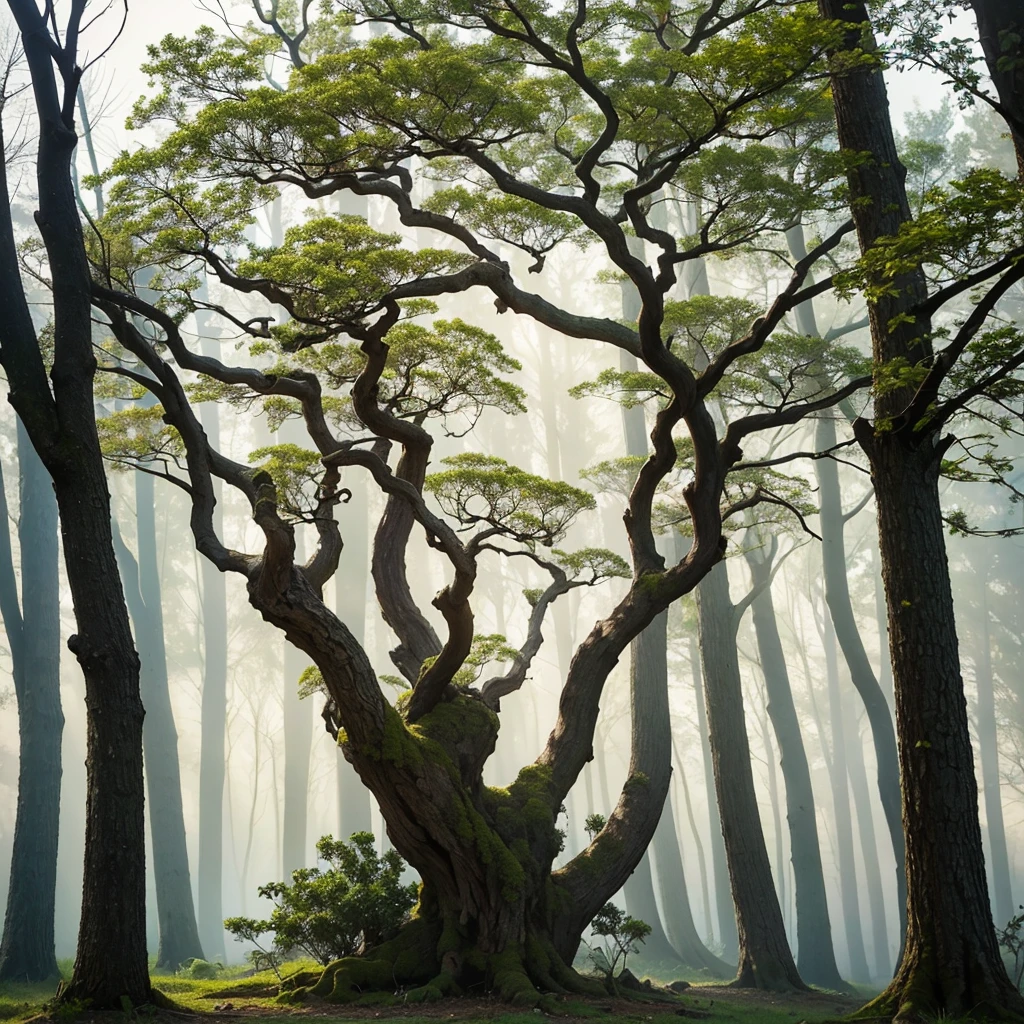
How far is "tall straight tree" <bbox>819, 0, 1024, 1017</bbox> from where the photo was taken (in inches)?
185

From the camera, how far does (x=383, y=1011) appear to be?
5.75 metres

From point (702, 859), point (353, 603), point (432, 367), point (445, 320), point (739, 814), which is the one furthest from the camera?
point (702, 859)

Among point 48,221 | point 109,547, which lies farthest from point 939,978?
point 48,221

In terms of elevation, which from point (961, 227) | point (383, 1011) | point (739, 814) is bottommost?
point (383, 1011)

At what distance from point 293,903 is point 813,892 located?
23.8ft

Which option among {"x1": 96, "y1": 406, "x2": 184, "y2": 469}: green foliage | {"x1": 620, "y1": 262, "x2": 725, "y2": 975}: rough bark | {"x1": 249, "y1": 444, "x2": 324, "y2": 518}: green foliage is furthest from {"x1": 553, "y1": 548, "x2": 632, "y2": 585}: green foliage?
{"x1": 620, "y1": 262, "x2": 725, "y2": 975}: rough bark

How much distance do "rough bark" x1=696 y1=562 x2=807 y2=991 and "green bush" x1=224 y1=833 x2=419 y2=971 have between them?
4285 mm

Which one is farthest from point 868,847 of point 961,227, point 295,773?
point 961,227

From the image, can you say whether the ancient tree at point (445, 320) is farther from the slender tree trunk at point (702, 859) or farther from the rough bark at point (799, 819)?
the slender tree trunk at point (702, 859)

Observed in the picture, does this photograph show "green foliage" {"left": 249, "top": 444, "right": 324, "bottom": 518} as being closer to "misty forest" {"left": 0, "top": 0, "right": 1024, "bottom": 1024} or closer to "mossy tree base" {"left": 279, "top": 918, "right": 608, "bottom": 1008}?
"misty forest" {"left": 0, "top": 0, "right": 1024, "bottom": 1024}

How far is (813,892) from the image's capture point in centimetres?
1172

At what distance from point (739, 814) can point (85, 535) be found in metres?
7.43

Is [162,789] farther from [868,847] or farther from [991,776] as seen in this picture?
[991,776]

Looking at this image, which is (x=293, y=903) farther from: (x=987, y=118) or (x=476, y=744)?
(x=987, y=118)
